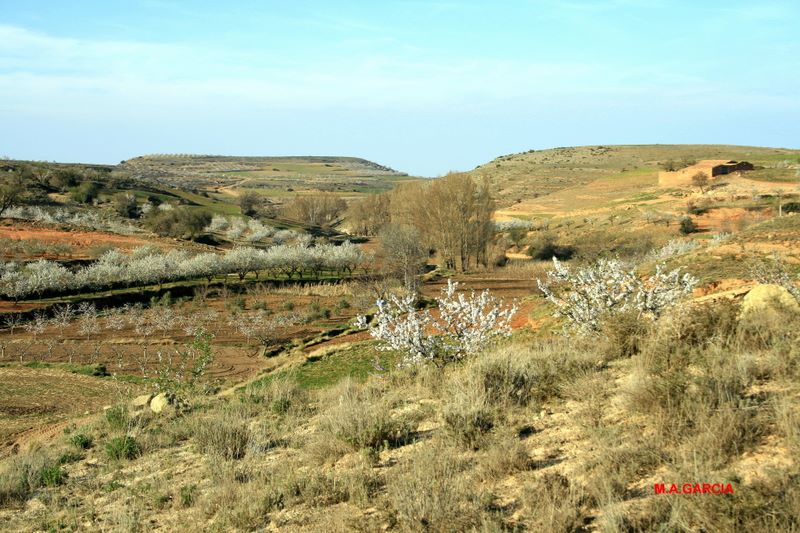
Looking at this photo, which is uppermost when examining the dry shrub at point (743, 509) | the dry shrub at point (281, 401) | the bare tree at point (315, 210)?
the bare tree at point (315, 210)

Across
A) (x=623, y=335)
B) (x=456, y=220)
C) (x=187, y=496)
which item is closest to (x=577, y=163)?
(x=456, y=220)

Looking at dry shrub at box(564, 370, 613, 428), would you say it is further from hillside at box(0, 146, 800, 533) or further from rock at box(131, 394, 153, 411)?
rock at box(131, 394, 153, 411)

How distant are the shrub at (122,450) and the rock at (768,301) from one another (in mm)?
7806

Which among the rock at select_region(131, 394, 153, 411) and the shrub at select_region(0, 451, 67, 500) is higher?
the shrub at select_region(0, 451, 67, 500)

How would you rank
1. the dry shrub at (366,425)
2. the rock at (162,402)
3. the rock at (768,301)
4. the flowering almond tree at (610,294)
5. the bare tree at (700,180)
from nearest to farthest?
the dry shrub at (366,425), the rock at (768,301), the flowering almond tree at (610,294), the rock at (162,402), the bare tree at (700,180)

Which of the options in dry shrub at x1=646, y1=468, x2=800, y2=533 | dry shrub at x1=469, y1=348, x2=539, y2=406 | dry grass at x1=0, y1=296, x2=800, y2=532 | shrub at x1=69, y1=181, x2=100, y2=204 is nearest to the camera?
dry shrub at x1=646, y1=468, x2=800, y2=533

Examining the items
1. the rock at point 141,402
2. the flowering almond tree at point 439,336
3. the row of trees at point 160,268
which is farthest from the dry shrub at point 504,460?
the row of trees at point 160,268

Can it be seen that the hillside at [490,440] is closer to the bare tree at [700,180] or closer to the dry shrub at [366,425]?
the dry shrub at [366,425]

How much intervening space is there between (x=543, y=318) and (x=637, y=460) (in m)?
12.5

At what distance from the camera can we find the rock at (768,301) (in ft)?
25.2

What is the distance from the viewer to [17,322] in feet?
101

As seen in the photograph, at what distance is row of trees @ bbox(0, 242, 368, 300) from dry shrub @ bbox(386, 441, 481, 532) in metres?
35.3

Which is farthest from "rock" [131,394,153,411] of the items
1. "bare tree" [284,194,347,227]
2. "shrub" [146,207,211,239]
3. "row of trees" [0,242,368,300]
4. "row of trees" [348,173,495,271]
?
"bare tree" [284,194,347,227]

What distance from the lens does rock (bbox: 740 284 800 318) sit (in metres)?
7.68
